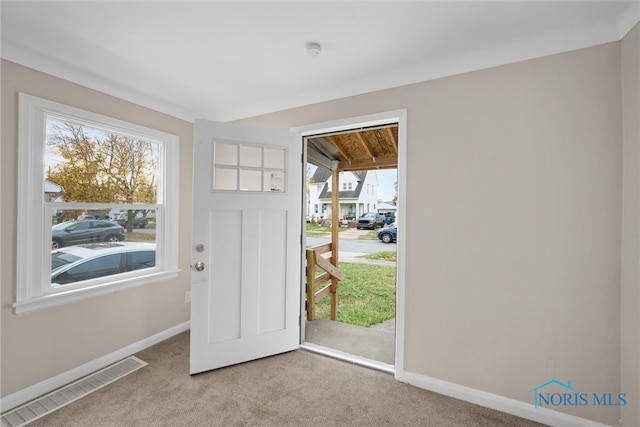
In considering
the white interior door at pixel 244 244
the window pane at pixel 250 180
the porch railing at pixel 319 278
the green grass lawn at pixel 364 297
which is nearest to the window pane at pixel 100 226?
the white interior door at pixel 244 244

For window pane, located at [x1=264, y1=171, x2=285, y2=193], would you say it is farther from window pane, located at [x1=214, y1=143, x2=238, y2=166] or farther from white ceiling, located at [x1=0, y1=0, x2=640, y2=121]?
white ceiling, located at [x1=0, y1=0, x2=640, y2=121]

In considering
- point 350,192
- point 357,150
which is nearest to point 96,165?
point 357,150

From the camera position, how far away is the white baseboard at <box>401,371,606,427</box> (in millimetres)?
1648

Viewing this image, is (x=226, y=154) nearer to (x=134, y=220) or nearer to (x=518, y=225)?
(x=134, y=220)

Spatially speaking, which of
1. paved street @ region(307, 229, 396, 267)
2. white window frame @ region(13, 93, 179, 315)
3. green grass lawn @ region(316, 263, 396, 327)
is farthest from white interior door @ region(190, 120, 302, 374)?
paved street @ region(307, 229, 396, 267)

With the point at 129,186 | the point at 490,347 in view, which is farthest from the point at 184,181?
the point at 490,347

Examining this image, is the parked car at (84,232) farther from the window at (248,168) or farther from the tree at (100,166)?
the window at (248,168)

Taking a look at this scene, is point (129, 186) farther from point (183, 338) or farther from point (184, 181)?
point (183, 338)

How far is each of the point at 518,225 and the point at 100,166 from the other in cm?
313

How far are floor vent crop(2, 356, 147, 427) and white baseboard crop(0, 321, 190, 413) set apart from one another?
3cm

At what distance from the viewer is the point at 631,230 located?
1455 mm

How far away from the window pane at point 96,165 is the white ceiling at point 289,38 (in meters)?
0.39

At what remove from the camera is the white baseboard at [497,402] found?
165 centimetres

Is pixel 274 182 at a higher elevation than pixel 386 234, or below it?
higher
